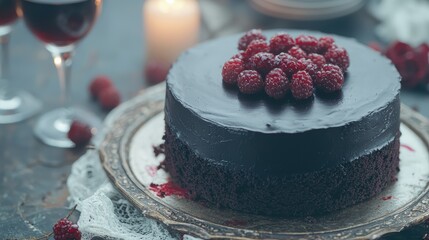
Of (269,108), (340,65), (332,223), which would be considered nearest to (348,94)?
(340,65)

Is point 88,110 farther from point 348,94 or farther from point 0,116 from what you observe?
point 348,94

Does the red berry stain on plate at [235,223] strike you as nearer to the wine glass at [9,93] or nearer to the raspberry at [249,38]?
the raspberry at [249,38]

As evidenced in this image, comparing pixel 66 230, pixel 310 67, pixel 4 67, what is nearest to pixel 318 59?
pixel 310 67

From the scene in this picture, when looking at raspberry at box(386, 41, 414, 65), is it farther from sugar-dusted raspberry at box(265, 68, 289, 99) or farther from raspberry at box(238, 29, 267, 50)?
sugar-dusted raspberry at box(265, 68, 289, 99)

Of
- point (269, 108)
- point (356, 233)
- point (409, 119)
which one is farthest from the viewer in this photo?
point (409, 119)

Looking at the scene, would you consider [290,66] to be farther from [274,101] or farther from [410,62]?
[410,62]

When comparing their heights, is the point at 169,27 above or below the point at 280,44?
Result: below

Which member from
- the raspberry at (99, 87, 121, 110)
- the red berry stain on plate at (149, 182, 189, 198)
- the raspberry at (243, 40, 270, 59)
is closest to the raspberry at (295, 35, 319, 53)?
the raspberry at (243, 40, 270, 59)
